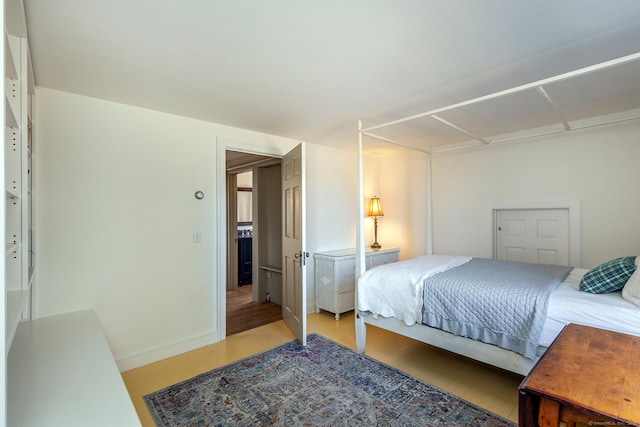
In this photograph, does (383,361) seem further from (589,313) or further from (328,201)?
(328,201)

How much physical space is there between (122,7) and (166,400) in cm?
236

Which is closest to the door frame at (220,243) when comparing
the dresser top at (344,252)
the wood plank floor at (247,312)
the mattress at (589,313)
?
the wood plank floor at (247,312)

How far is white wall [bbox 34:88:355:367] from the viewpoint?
7.74ft

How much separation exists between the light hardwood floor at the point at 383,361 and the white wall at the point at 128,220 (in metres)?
0.23

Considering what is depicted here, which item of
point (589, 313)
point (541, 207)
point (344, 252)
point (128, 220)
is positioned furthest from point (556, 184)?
point (128, 220)

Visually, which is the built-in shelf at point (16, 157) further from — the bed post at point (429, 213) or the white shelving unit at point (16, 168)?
the bed post at point (429, 213)

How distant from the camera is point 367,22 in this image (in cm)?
158

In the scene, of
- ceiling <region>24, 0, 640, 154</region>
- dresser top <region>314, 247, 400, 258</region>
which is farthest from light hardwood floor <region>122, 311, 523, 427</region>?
ceiling <region>24, 0, 640, 154</region>

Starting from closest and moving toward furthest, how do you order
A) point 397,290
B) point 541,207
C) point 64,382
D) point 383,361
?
point 64,382 → point 397,290 → point 383,361 → point 541,207

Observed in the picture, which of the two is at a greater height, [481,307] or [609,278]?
[609,278]

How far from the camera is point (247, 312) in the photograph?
13.6 ft

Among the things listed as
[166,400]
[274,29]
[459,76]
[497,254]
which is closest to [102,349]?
[166,400]

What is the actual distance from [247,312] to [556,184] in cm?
391

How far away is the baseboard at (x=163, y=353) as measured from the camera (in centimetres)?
266
